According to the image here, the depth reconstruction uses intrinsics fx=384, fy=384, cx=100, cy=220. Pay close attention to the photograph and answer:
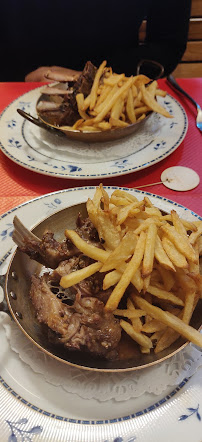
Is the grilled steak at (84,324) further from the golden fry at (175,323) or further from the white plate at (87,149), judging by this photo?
the white plate at (87,149)

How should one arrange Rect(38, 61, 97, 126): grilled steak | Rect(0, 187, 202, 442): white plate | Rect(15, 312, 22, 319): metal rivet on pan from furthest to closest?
Rect(38, 61, 97, 126): grilled steak
Rect(15, 312, 22, 319): metal rivet on pan
Rect(0, 187, 202, 442): white plate

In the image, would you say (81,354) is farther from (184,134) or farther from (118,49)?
(118,49)

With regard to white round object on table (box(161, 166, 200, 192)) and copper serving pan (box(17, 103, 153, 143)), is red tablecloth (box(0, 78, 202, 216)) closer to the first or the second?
white round object on table (box(161, 166, 200, 192))

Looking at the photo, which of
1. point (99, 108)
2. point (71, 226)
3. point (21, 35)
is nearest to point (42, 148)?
point (99, 108)

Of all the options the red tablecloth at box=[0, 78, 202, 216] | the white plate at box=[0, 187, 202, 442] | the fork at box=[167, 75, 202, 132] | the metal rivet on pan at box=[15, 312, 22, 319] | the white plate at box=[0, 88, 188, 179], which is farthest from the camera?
the fork at box=[167, 75, 202, 132]

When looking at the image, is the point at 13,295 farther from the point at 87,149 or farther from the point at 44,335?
the point at 87,149

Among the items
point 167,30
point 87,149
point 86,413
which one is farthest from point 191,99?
point 86,413

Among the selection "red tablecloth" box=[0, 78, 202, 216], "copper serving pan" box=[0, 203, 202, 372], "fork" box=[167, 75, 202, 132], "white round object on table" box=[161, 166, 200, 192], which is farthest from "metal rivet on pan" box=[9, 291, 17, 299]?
"fork" box=[167, 75, 202, 132]
